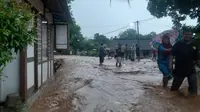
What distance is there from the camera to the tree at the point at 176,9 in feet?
49.7

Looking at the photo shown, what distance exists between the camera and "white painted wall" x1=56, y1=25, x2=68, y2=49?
635 inches

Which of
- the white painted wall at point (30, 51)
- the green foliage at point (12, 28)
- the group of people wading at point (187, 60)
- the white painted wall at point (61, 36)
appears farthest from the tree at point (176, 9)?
the green foliage at point (12, 28)

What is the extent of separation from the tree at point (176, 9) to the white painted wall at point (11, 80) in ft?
34.2

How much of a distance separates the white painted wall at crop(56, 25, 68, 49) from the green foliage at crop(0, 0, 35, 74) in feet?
38.3

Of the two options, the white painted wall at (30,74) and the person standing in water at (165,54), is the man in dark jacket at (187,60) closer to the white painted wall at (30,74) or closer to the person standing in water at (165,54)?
the person standing in water at (165,54)

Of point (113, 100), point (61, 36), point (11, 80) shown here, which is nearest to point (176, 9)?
point (61, 36)

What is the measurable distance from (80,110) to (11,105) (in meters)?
1.50

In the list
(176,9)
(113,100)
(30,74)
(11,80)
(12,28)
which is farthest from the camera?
(176,9)

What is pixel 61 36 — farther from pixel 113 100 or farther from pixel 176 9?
pixel 113 100

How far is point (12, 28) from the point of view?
3980 mm

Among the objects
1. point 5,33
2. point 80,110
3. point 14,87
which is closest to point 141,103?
point 80,110

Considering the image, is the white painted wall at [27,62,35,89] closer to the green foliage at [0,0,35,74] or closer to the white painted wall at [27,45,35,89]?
the white painted wall at [27,45,35,89]

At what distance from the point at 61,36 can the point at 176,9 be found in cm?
698

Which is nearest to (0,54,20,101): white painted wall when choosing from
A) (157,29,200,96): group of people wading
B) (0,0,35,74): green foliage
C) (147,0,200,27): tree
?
(0,0,35,74): green foliage
